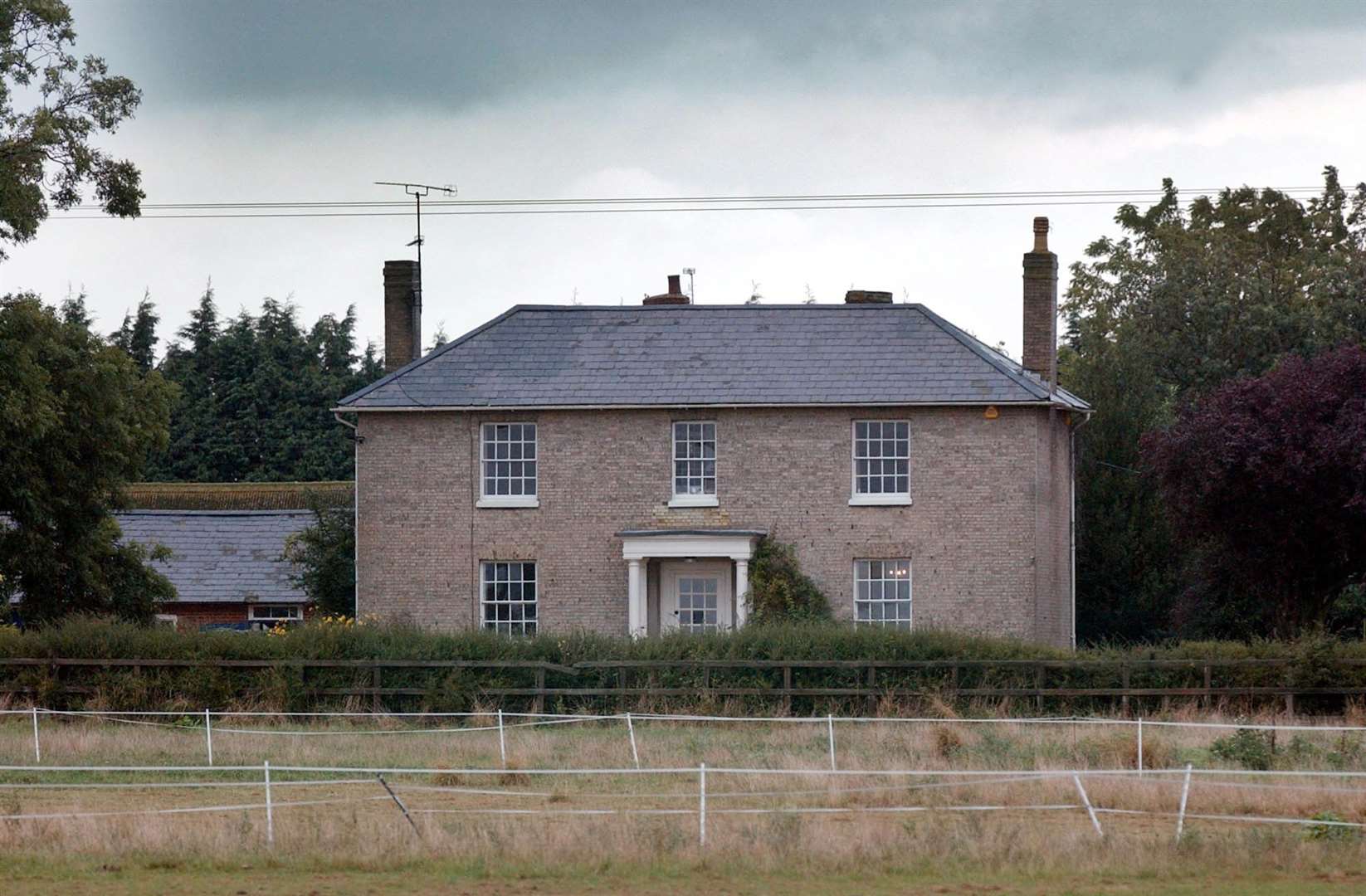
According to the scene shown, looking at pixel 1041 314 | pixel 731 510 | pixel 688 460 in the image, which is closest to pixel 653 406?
pixel 688 460

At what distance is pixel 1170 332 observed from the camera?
5222 centimetres

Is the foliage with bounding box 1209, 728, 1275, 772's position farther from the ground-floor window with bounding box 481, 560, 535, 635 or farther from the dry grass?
the ground-floor window with bounding box 481, 560, 535, 635

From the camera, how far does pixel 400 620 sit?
1471 inches

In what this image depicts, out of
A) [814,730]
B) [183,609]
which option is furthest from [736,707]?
Answer: [183,609]

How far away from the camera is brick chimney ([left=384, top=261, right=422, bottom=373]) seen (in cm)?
4097

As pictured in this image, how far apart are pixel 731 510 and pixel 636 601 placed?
2.65 metres

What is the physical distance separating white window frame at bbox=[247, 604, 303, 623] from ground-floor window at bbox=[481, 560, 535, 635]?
30.6 ft

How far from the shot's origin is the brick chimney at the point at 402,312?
134ft

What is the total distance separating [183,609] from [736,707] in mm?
20423

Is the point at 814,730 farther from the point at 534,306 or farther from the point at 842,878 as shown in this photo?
the point at 534,306

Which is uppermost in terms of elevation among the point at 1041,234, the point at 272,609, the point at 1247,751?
the point at 1041,234

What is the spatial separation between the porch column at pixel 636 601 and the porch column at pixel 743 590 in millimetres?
1866

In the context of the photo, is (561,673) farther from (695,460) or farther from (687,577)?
(695,460)

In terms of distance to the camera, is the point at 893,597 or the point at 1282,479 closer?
the point at 1282,479
